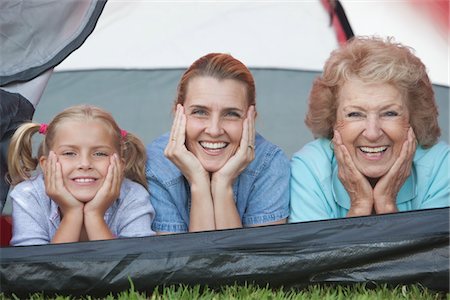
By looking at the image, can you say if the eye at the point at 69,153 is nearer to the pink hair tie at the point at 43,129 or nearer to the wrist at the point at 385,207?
the pink hair tie at the point at 43,129

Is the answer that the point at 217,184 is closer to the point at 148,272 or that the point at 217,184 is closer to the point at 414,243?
the point at 148,272

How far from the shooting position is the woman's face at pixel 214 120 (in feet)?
7.49

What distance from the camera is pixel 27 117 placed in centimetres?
249

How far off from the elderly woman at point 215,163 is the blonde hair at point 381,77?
0.18 meters

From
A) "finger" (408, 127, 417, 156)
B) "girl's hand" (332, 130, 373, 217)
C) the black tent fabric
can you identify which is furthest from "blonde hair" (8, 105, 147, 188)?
"finger" (408, 127, 417, 156)

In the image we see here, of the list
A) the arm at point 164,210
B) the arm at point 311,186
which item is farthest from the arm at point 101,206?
the arm at point 311,186

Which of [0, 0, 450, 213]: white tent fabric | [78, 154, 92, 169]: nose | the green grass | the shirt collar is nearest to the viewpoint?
the green grass

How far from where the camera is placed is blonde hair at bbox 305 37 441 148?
2.32 meters

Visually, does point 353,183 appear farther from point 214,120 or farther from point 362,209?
point 214,120

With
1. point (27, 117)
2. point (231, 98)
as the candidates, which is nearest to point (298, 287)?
point (231, 98)

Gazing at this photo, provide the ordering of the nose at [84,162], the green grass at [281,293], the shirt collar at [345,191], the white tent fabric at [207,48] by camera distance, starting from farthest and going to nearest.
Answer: the white tent fabric at [207,48] → the shirt collar at [345,191] → the nose at [84,162] → the green grass at [281,293]

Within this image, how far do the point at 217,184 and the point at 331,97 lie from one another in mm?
354

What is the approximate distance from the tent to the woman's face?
20 centimetres

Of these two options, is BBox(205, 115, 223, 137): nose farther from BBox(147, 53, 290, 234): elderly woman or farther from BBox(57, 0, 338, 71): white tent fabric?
BBox(57, 0, 338, 71): white tent fabric
